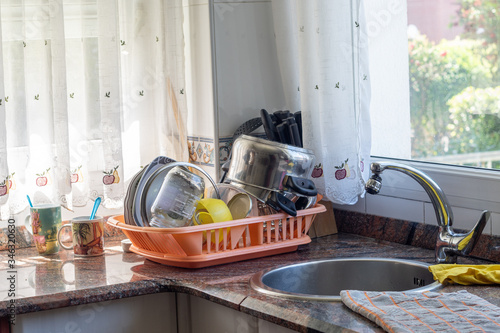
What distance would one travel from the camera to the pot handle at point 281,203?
1944 mm

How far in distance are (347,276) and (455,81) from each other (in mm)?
601

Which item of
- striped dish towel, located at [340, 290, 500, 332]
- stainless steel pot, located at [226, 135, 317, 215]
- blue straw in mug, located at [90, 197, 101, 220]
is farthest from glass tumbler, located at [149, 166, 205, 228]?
striped dish towel, located at [340, 290, 500, 332]

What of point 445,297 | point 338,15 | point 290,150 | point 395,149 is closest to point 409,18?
point 338,15

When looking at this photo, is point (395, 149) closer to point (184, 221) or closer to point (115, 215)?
point (184, 221)

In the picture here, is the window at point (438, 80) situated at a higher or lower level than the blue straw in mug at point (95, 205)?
higher

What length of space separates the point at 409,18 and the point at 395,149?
377 mm

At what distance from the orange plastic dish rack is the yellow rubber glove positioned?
47 centimetres

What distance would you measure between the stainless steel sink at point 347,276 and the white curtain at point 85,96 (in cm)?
55

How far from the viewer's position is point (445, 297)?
1.50m

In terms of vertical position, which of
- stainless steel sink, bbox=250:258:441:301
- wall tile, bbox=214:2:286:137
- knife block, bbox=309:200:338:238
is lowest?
stainless steel sink, bbox=250:258:441:301

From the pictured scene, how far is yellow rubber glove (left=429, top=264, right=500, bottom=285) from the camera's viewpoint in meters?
1.62

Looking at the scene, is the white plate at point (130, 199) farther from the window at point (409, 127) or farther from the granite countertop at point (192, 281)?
the window at point (409, 127)

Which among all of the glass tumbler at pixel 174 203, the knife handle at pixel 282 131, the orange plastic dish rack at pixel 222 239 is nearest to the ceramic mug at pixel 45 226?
the orange plastic dish rack at pixel 222 239

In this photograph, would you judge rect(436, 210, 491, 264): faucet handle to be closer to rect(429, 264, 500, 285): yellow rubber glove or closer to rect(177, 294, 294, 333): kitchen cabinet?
rect(429, 264, 500, 285): yellow rubber glove
